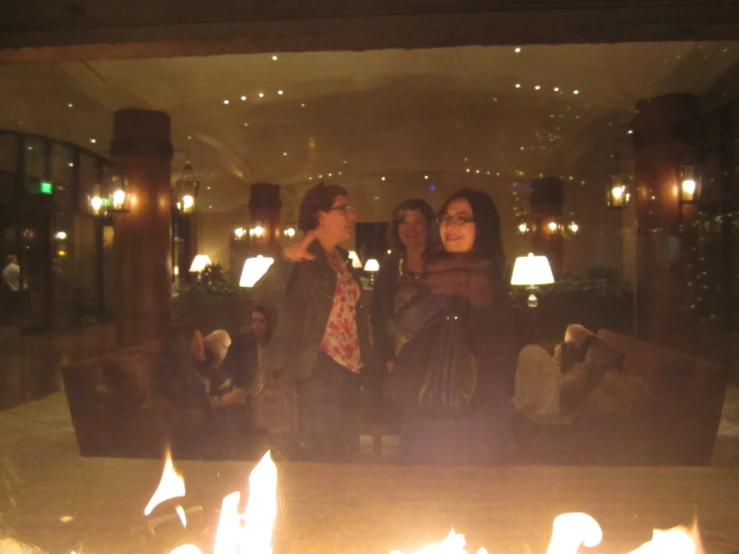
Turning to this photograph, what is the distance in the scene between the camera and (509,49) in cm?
249

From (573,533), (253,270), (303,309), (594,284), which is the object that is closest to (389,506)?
(573,533)

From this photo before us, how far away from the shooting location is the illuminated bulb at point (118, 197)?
3.25 meters

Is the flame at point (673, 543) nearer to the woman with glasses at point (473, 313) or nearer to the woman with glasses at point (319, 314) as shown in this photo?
the woman with glasses at point (473, 313)

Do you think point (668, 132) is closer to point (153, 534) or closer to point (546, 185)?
point (546, 185)

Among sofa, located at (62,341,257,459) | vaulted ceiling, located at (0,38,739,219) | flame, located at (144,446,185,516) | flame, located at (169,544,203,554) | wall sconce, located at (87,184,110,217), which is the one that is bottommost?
flame, located at (144,446,185,516)

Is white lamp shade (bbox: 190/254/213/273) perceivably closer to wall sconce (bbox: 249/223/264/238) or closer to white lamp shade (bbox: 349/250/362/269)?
wall sconce (bbox: 249/223/264/238)

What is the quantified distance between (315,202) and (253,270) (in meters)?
0.37

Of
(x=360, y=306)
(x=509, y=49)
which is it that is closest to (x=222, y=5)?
(x=360, y=306)

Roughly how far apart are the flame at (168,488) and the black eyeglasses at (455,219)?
146 centimetres

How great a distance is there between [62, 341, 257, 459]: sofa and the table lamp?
4.76ft

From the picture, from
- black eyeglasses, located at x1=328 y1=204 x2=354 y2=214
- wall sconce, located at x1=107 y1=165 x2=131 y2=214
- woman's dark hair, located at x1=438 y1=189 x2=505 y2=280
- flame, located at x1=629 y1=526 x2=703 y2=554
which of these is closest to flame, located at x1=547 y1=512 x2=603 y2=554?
flame, located at x1=629 y1=526 x2=703 y2=554

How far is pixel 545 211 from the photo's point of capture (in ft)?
7.99

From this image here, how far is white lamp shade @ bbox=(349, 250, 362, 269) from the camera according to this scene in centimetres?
196

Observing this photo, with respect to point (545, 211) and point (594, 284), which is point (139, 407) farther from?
point (594, 284)
